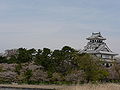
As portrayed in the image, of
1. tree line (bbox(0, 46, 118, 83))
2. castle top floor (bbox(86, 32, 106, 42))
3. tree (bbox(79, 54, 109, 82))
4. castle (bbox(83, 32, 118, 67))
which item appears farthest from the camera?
castle top floor (bbox(86, 32, 106, 42))

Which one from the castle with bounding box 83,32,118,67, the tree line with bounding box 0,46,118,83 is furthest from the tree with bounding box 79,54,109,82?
the castle with bounding box 83,32,118,67

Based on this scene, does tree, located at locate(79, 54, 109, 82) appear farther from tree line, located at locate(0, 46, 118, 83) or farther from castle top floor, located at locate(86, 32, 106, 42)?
castle top floor, located at locate(86, 32, 106, 42)

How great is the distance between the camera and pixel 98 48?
2431 inches

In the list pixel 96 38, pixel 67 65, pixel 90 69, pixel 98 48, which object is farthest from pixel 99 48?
pixel 90 69

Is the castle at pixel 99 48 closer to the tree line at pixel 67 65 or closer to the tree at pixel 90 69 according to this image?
the tree line at pixel 67 65

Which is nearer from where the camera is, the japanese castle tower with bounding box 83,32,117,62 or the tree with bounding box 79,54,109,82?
the tree with bounding box 79,54,109,82

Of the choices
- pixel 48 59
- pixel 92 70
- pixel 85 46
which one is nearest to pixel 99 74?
pixel 92 70

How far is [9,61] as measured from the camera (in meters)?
46.4

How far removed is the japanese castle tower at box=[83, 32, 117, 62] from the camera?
6019 cm

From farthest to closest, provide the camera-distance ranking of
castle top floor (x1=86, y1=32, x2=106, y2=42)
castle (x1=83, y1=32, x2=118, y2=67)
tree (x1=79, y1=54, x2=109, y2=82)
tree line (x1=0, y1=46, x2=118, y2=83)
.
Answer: castle top floor (x1=86, y1=32, x2=106, y2=42), castle (x1=83, y1=32, x2=118, y2=67), tree line (x1=0, y1=46, x2=118, y2=83), tree (x1=79, y1=54, x2=109, y2=82)

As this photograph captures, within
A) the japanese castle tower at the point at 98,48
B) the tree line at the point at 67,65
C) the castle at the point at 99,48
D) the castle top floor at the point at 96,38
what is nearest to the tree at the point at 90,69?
the tree line at the point at 67,65

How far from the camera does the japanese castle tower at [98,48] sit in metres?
60.2

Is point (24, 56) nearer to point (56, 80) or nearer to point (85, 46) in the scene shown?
point (56, 80)

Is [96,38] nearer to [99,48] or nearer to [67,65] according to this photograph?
[99,48]
